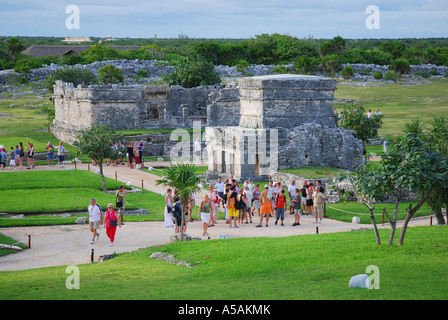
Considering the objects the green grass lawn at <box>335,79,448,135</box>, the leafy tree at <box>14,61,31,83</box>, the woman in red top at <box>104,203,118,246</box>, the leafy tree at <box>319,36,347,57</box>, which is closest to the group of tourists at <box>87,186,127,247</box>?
the woman in red top at <box>104,203,118,246</box>

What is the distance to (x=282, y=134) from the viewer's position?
29.3 m

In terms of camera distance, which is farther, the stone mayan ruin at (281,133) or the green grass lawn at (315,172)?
the stone mayan ruin at (281,133)

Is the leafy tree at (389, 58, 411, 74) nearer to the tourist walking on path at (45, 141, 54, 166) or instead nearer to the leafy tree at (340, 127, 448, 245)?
the tourist walking on path at (45, 141, 54, 166)

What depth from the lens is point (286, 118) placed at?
30.3m

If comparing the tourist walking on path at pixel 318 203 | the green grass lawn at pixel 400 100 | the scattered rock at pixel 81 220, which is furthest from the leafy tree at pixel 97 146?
the green grass lawn at pixel 400 100

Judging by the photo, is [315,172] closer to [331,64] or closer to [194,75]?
[194,75]

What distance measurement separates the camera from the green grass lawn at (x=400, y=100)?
160 feet

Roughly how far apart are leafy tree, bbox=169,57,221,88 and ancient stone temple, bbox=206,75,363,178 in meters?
20.1

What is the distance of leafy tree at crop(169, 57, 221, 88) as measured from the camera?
2008 inches

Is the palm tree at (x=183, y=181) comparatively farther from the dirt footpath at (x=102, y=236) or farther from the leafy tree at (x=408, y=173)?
the leafy tree at (x=408, y=173)

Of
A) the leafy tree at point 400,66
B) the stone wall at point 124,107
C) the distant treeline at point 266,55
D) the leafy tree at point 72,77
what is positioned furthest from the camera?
the leafy tree at point 400,66

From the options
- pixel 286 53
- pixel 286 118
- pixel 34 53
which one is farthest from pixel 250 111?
pixel 34 53

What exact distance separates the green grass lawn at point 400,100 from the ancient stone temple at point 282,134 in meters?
13.9

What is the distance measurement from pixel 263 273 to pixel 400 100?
49002 millimetres
